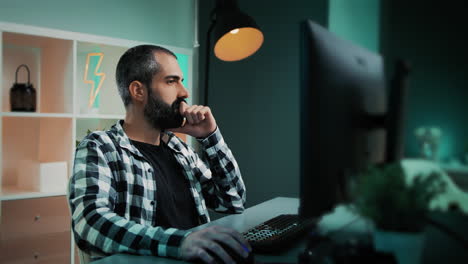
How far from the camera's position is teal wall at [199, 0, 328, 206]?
1379mm

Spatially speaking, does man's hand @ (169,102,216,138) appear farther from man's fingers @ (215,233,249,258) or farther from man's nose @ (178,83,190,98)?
man's fingers @ (215,233,249,258)

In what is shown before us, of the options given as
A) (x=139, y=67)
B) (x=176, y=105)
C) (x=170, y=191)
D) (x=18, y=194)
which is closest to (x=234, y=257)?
(x=170, y=191)

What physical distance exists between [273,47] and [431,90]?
3.35 feet

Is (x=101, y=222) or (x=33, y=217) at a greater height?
(x=101, y=222)

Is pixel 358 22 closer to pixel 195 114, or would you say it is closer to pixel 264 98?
pixel 195 114

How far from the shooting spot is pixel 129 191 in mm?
1383

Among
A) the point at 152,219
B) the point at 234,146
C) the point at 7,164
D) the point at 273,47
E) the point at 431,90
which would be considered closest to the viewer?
the point at 431,90

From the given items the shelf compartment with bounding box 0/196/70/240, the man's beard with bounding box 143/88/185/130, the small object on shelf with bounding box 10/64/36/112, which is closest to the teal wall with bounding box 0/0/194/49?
the small object on shelf with bounding box 10/64/36/112

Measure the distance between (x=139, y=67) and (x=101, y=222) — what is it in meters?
0.81

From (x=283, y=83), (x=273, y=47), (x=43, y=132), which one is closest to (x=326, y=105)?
(x=283, y=83)

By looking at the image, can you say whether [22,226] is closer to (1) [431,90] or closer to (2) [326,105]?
(2) [326,105]

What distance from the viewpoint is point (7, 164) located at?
7.93 feet

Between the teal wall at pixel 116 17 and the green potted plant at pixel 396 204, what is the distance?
9.20ft

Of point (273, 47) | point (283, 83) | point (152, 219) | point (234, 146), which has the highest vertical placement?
point (273, 47)
